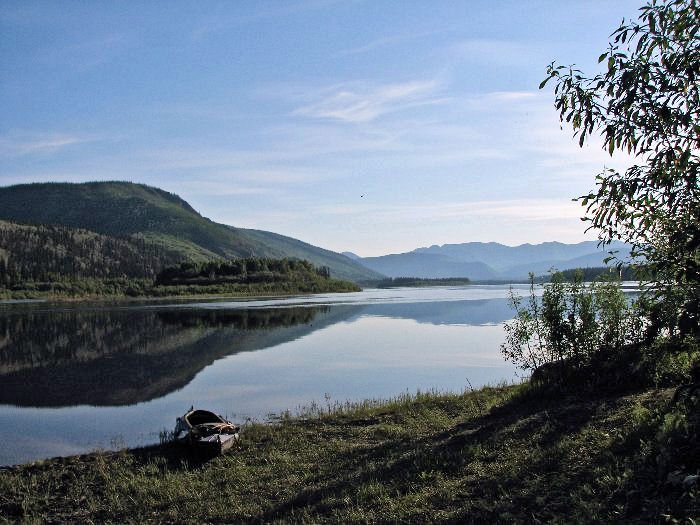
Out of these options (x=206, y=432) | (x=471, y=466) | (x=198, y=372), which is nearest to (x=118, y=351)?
(x=198, y=372)

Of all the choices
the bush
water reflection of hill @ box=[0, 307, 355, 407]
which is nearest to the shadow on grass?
the bush

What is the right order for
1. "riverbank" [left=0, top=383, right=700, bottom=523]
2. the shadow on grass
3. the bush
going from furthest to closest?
the bush → the shadow on grass → "riverbank" [left=0, top=383, right=700, bottom=523]

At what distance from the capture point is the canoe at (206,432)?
18234mm

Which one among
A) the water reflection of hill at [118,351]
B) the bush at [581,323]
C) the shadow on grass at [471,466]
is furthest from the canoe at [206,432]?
the bush at [581,323]

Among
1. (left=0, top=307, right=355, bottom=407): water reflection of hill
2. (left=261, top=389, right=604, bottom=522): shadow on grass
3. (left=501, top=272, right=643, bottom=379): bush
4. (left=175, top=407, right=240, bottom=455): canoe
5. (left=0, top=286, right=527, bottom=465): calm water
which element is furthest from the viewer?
(left=0, top=307, right=355, bottom=407): water reflection of hill

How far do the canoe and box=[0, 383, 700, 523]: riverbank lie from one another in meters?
0.43

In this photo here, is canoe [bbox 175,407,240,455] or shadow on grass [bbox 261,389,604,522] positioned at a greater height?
shadow on grass [bbox 261,389,604,522]

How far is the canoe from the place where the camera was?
1823 cm

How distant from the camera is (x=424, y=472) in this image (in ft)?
44.5

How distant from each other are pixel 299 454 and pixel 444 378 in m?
17.5

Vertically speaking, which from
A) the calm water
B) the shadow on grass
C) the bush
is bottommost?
the calm water

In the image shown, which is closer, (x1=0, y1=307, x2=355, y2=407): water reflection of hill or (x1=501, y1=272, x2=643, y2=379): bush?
(x1=501, y1=272, x2=643, y2=379): bush

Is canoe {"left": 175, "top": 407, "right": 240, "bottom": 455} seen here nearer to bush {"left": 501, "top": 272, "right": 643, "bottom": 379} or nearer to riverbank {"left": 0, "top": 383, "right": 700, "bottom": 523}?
riverbank {"left": 0, "top": 383, "right": 700, "bottom": 523}

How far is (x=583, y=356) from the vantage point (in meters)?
20.6
